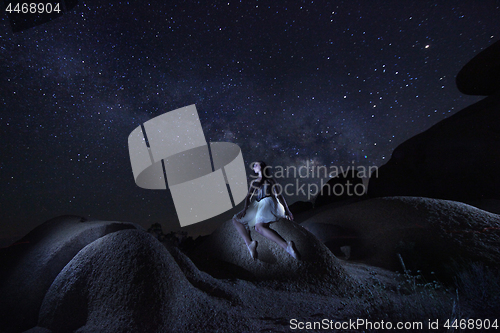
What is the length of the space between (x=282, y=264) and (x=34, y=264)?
273 inches

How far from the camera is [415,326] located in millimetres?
3258

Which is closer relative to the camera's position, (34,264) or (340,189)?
(34,264)

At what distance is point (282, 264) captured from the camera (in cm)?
598

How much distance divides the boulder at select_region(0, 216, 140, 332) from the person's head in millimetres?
5834

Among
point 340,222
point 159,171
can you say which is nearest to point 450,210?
point 340,222

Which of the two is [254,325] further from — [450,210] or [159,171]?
[159,171]

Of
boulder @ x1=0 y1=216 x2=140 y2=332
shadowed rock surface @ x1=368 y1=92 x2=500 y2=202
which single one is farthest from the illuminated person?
shadowed rock surface @ x1=368 y1=92 x2=500 y2=202

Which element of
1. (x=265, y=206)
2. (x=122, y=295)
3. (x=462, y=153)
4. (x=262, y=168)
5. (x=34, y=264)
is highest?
(x=262, y=168)

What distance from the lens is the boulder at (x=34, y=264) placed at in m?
5.30

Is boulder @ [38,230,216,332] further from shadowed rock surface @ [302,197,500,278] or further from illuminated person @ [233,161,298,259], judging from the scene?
shadowed rock surface @ [302,197,500,278]

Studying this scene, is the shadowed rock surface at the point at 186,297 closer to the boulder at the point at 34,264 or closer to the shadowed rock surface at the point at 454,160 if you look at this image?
the boulder at the point at 34,264

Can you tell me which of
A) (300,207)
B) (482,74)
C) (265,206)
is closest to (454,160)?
(482,74)

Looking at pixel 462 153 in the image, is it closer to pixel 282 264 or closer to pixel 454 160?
pixel 454 160

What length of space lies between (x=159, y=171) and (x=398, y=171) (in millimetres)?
21058
